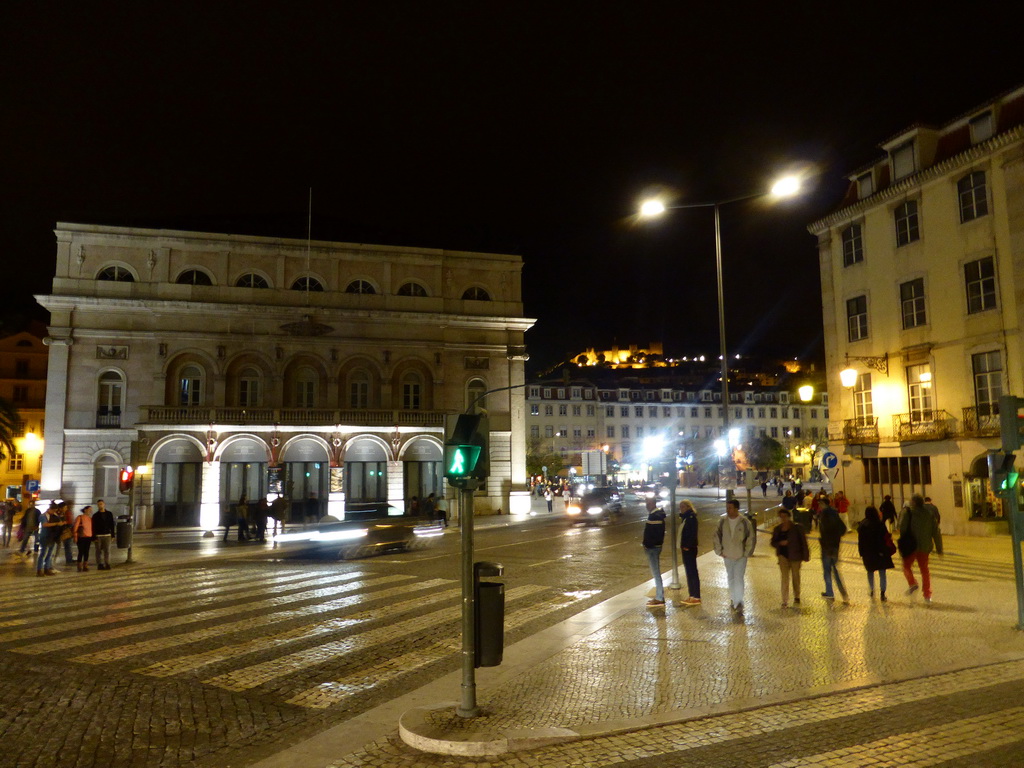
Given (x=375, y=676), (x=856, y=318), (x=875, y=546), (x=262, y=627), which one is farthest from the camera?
(x=856, y=318)

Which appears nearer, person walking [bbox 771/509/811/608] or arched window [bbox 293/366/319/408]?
Result: person walking [bbox 771/509/811/608]

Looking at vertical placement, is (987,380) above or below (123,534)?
above

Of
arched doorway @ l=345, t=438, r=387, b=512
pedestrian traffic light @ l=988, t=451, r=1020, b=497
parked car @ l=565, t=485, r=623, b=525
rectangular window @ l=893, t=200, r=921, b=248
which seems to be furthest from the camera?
arched doorway @ l=345, t=438, r=387, b=512

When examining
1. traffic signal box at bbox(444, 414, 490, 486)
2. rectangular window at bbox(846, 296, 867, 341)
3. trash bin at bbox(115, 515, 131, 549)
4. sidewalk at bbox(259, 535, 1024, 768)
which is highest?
rectangular window at bbox(846, 296, 867, 341)

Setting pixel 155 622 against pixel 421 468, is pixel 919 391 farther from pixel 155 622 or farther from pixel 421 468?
pixel 421 468

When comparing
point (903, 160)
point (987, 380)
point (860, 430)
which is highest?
point (903, 160)

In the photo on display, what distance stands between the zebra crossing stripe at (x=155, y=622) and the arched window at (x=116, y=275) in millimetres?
32813

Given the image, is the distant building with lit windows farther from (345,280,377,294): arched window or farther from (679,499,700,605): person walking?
(345,280,377,294): arched window

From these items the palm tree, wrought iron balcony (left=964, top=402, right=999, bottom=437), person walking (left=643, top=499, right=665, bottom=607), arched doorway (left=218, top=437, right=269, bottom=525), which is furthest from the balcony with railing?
person walking (left=643, top=499, right=665, bottom=607)

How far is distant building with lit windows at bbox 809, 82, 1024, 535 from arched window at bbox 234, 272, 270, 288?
Answer: 30562mm

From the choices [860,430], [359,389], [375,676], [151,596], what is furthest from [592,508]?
[375,676]

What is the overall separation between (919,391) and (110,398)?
39.0 m

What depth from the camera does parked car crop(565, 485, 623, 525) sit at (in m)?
38.1

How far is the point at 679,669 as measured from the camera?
8.48 meters
